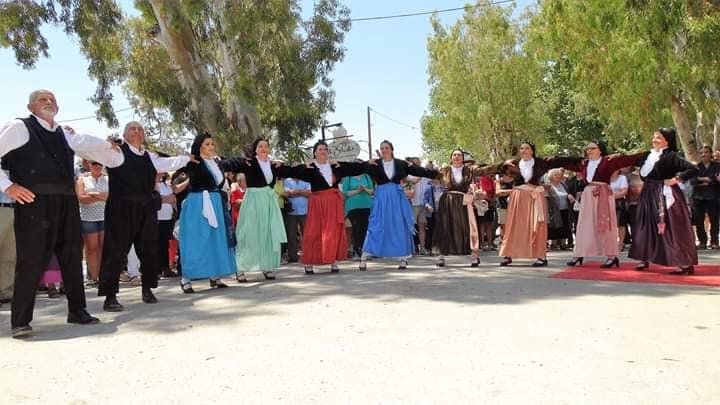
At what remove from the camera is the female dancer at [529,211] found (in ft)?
28.9

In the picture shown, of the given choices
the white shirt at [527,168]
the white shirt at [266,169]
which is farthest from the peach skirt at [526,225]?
the white shirt at [266,169]

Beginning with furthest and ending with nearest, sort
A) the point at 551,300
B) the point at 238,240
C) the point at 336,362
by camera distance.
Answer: the point at 238,240
the point at 551,300
the point at 336,362

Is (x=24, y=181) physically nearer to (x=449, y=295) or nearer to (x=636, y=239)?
(x=449, y=295)

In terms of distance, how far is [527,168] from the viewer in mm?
8875

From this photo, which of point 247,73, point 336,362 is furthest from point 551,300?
point 247,73

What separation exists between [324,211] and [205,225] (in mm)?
1869

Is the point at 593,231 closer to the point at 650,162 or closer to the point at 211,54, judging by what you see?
the point at 650,162

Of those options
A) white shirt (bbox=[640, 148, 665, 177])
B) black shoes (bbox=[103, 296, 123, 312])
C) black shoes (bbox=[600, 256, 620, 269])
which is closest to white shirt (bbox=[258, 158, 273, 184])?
black shoes (bbox=[103, 296, 123, 312])

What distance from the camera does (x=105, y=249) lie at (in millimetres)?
6141

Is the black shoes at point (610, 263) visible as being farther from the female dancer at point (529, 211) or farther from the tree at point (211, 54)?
the tree at point (211, 54)

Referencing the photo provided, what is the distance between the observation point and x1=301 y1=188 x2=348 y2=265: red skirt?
27.7 feet

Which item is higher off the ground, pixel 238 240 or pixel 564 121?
pixel 564 121

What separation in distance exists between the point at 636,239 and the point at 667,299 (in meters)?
2.49

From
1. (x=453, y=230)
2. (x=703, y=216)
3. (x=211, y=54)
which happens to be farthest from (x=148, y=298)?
(x=211, y=54)
